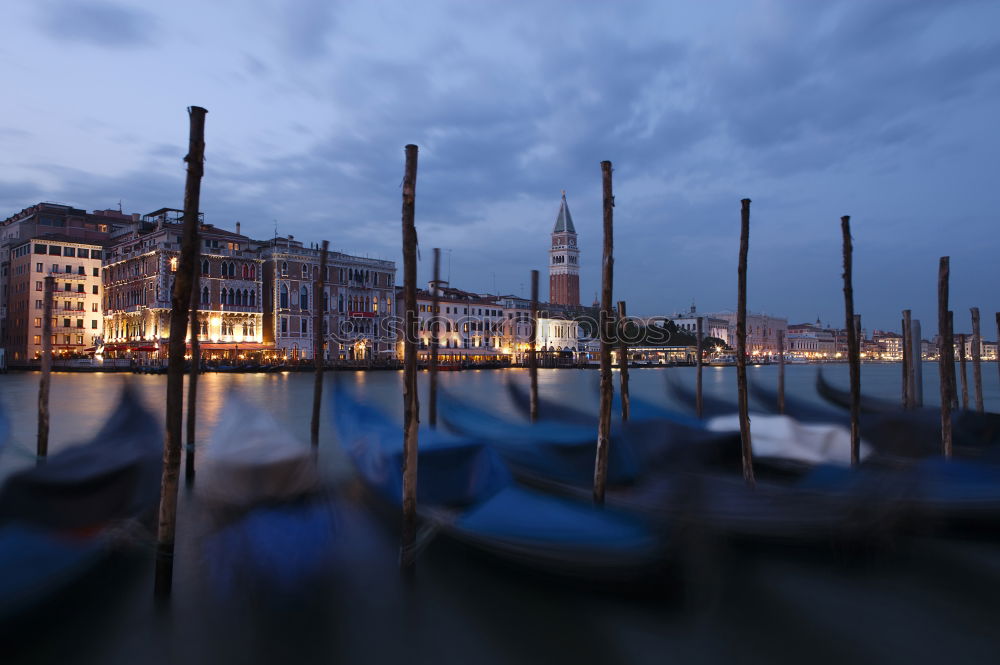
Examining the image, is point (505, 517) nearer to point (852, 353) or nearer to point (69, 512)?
point (69, 512)

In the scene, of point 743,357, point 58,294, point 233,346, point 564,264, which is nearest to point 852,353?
point 743,357

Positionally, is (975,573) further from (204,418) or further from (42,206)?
(42,206)

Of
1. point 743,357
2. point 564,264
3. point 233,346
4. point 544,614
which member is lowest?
point 544,614

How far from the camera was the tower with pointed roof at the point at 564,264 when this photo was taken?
7025 cm

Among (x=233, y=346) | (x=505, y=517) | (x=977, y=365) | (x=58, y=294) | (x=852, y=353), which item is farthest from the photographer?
(x=58, y=294)

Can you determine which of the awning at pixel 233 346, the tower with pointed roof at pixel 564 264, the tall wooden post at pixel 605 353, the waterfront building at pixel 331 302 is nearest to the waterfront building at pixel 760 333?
the tower with pointed roof at pixel 564 264

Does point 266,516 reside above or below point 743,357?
below

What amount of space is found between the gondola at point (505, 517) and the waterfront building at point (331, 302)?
95.8 ft

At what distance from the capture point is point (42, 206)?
121 ft

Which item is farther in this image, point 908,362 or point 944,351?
point 908,362

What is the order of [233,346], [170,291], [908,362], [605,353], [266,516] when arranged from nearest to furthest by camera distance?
[266,516]
[605,353]
[908,362]
[170,291]
[233,346]

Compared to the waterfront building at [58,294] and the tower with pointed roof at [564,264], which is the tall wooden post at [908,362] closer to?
the waterfront building at [58,294]

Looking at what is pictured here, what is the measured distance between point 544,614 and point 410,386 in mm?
1674

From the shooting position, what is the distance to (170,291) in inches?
1237
